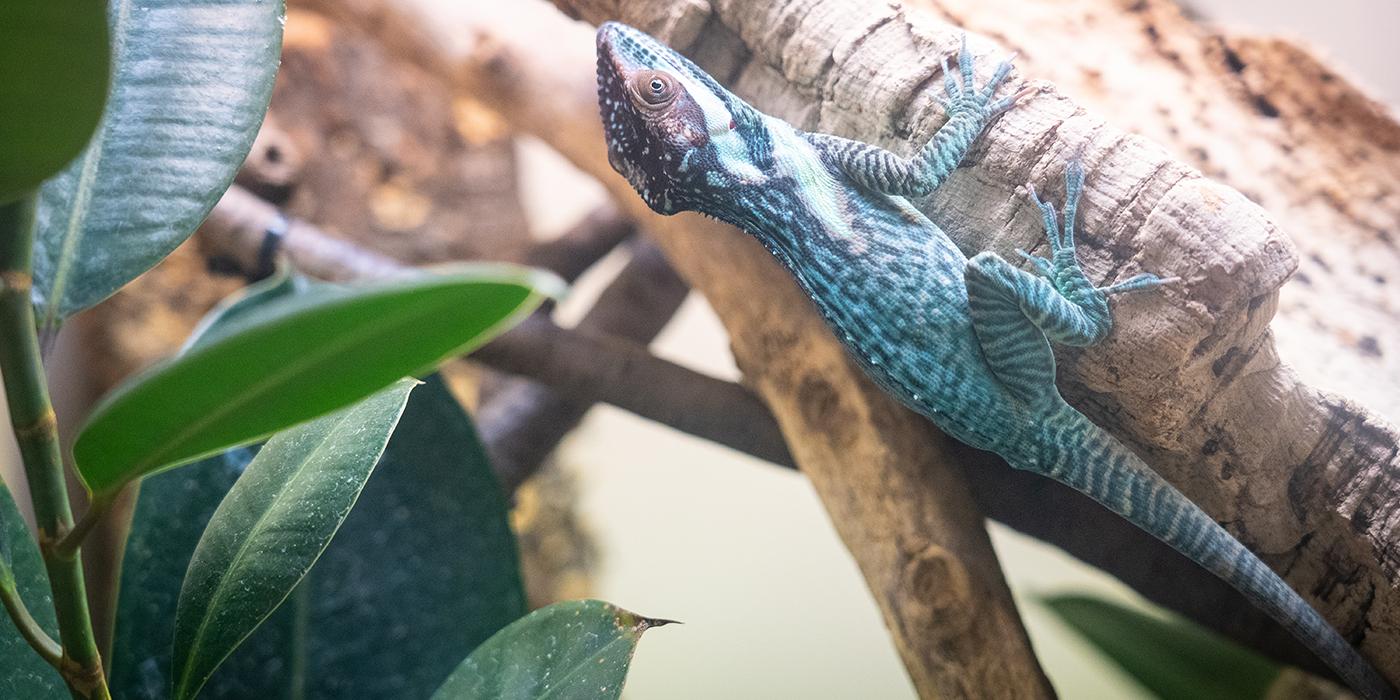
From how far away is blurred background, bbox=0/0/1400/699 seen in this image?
1282 millimetres

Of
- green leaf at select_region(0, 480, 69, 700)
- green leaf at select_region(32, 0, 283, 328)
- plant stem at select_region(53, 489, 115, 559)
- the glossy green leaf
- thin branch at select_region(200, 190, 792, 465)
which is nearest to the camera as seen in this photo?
plant stem at select_region(53, 489, 115, 559)

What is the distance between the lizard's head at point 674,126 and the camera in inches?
45.8

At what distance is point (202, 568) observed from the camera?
2.92 feet

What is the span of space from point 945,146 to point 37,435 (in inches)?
36.7

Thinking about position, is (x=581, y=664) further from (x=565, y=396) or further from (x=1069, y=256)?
(x=565, y=396)

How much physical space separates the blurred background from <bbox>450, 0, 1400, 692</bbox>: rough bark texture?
0.14 m

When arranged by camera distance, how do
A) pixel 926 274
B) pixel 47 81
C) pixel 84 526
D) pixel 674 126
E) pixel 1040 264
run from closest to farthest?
pixel 47 81 → pixel 84 526 → pixel 1040 264 → pixel 926 274 → pixel 674 126

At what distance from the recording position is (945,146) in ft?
3.23

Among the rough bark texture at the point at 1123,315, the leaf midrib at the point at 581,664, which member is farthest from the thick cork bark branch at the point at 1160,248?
the leaf midrib at the point at 581,664

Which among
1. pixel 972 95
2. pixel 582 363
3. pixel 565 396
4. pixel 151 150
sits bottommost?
pixel 565 396

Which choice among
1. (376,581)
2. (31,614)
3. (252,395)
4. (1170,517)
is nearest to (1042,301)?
(1170,517)

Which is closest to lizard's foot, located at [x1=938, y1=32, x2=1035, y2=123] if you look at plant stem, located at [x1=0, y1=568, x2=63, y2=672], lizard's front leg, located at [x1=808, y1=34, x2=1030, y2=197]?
lizard's front leg, located at [x1=808, y1=34, x2=1030, y2=197]

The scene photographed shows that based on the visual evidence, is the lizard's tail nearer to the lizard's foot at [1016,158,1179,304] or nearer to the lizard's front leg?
the lizard's foot at [1016,158,1179,304]

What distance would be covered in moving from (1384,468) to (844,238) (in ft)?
2.19
